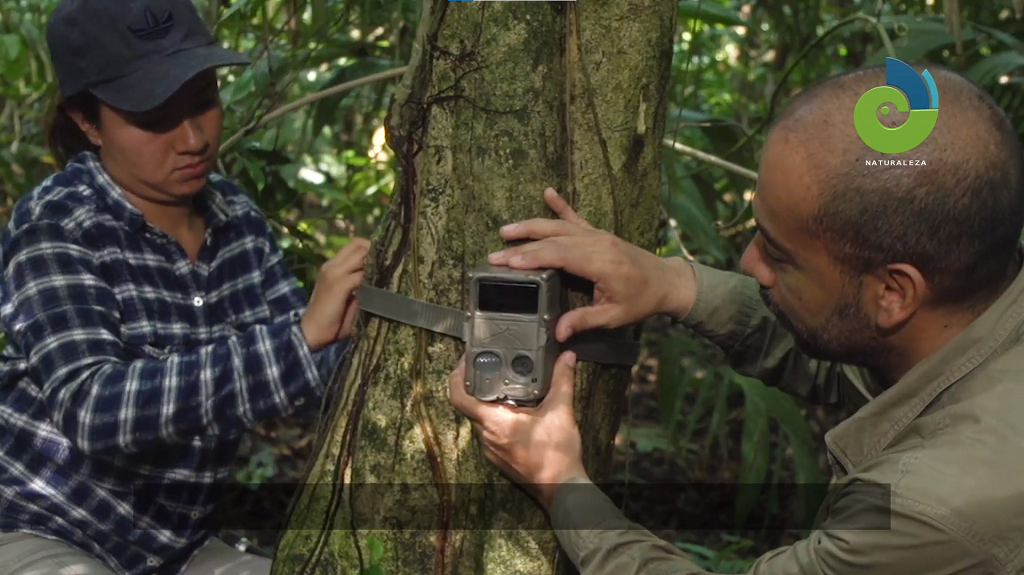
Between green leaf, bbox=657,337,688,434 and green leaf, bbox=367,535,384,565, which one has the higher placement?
green leaf, bbox=367,535,384,565

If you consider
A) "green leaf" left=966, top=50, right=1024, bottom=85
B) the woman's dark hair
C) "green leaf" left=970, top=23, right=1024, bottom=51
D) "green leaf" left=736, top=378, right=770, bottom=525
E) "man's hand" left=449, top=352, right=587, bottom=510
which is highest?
"green leaf" left=970, top=23, right=1024, bottom=51

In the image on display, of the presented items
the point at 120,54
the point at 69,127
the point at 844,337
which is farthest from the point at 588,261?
the point at 69,127

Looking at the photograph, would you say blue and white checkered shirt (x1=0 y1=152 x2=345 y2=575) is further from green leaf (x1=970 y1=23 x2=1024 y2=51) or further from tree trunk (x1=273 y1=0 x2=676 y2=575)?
green leaf (x1=970 y1=23 x2=1024 y2=51)

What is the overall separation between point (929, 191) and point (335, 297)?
1.05 m

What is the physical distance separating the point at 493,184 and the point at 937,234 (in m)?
0.71

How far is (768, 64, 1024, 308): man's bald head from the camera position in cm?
166

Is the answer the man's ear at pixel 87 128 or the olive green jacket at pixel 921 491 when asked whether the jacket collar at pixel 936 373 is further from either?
the man's ear at pixel 87 128

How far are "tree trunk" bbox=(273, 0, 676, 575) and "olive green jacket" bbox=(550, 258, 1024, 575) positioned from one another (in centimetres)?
24

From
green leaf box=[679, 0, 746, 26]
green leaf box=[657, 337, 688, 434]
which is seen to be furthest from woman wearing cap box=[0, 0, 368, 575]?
green leaf box=[679, 0, 746, 26]

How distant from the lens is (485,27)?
188 cm

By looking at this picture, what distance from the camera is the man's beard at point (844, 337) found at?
182cm

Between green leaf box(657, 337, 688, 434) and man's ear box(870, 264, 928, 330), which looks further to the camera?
green leaf box(657, 337, 688, 434)

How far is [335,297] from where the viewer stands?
6.81 ft

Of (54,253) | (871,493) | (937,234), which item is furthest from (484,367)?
(54,253)
